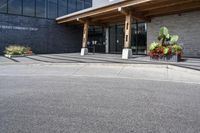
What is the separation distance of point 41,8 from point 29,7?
62.7 inches

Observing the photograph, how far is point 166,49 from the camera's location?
49.3ft

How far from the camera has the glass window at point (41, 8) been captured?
27.8 m

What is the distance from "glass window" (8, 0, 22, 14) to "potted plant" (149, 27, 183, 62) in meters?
17.5

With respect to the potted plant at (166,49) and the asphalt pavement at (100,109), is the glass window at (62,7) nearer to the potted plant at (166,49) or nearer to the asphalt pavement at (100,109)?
the potted plant at (166,49)

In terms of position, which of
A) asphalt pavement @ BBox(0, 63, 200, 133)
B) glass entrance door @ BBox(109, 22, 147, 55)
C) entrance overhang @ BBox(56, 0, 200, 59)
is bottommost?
asphalt pavement @ BBox(0, 63, 200, 133)

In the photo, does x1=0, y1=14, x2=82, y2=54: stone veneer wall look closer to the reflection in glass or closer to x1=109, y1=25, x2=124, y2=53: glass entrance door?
the reflection in glass

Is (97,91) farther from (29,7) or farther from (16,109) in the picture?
(29,7)

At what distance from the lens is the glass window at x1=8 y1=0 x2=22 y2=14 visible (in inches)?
1008

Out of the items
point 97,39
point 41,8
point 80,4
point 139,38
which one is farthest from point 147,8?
point 80,4

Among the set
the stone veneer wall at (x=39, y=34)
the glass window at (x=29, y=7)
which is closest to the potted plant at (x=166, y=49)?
the stone veneer wall at (x=39, y=34)

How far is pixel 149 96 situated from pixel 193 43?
15.0m

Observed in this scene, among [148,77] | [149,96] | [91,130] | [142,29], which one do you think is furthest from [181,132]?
[142,29]

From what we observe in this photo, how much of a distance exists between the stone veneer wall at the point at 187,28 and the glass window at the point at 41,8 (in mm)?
14646

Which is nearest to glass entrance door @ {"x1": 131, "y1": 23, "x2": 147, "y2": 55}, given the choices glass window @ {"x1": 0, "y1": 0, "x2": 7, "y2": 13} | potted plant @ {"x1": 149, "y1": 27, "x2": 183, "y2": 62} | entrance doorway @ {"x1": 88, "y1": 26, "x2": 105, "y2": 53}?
entrance doorway @ {"x1": 88, "y1": 26, "x2": 105, "y2": 53}
